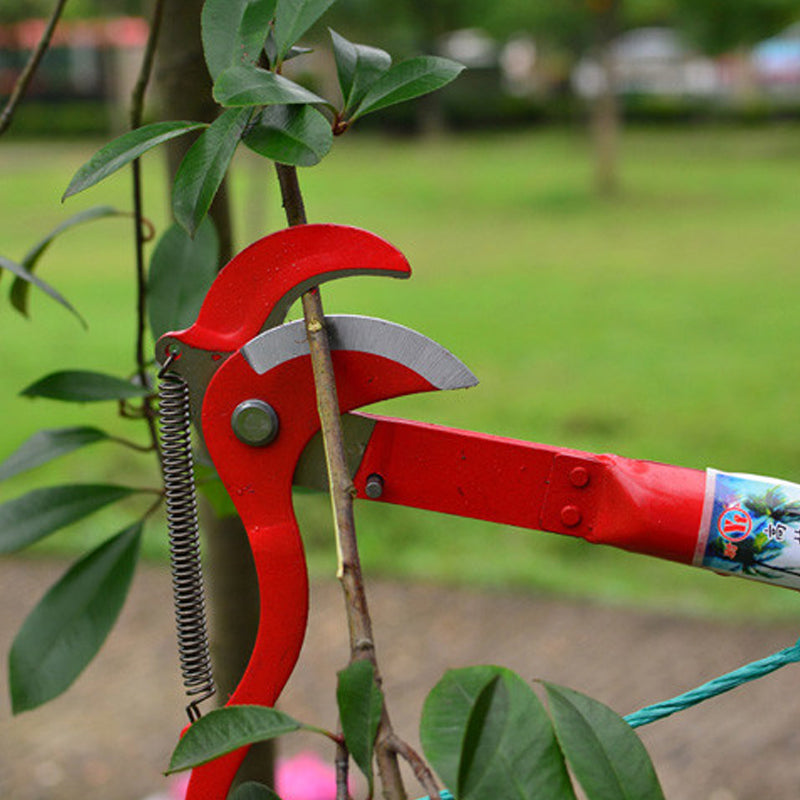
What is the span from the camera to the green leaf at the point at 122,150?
55 cm

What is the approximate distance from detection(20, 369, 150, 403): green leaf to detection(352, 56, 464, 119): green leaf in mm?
432

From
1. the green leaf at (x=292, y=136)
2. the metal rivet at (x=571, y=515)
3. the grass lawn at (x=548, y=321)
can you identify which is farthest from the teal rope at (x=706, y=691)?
the grass lawn at (x=548, y=321)

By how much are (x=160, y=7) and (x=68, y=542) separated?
239 cm

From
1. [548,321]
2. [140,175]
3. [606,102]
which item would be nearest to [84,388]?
[140,175]

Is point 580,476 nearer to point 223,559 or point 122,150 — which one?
point 122,150

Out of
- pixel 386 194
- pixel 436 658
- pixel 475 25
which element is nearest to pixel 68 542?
pixel 436 658

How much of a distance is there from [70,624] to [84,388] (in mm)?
194

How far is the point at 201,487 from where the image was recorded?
907mm

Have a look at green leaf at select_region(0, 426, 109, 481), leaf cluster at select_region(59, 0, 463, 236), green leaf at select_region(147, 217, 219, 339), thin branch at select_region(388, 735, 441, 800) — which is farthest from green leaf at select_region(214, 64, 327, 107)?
green leaf at select_region(0, 426, 109, 481)

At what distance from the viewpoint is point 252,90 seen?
523 millimetres

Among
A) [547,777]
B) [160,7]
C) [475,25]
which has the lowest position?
[547,777]

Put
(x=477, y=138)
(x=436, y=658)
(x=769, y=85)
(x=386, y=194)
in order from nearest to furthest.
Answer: (x=436, y=658)
(x=386, y=194)
(x=477, y=138)
(x=769, y=85)

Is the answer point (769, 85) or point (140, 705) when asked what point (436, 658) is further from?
point (769, 85)

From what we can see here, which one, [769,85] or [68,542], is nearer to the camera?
[68,542]
